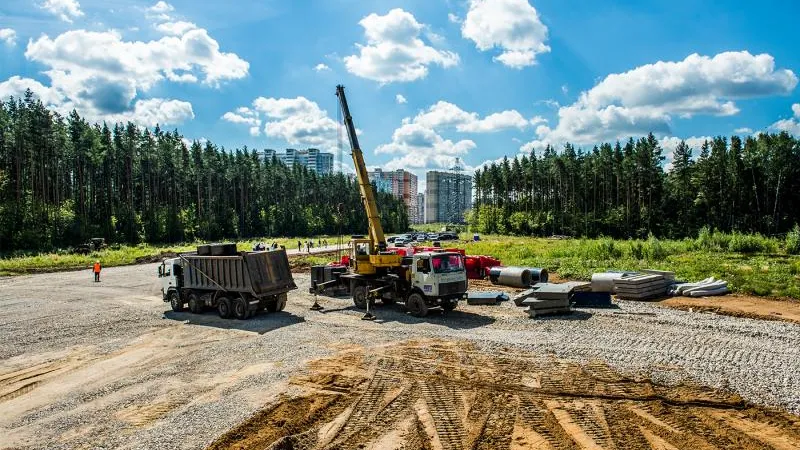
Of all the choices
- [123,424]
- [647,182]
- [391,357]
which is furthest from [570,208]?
[123,424]

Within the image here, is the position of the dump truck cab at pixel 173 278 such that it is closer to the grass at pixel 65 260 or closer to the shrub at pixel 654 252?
the grass at pixel 65 260

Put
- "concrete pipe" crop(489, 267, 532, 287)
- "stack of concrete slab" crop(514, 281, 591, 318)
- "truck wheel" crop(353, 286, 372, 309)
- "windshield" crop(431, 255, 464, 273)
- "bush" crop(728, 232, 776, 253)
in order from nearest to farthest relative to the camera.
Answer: "stack of concrete slab" crop(514, 281, 591, 318), "windshield" crop(431, 255, 464, 273), "truck wheel" crop(353, 286, 372, 309), "concrete pipe" crop(489, 267, 532, 287), "bush" crop(728, 232, 776, 253)

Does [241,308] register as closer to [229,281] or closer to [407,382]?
[229,281]

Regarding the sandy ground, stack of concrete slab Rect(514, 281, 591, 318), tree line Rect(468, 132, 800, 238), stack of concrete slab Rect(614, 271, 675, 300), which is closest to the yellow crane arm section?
stack of concrete slab Rect(514, 281, 591, 318)

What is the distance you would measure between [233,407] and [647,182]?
84021 millimetres

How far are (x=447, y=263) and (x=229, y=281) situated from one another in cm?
915

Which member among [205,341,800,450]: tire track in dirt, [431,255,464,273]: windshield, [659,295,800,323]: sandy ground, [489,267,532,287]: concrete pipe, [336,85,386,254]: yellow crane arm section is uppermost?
[336,85,386,254]: yellow crane arm section

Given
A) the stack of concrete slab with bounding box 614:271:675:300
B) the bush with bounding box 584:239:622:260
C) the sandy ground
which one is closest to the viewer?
the sandy ground

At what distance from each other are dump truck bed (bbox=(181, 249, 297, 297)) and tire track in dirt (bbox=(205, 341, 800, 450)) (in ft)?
27.9

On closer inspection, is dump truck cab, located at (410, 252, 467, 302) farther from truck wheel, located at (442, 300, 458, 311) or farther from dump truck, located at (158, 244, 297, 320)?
dump truck, located at (158, 244, 297, 320)

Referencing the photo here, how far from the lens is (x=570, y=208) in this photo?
322 feet

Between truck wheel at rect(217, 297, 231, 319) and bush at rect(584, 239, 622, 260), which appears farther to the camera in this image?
bush at rect(584, 239, 622, 260)

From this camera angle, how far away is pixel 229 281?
2223 centimetres

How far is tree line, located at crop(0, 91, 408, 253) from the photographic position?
62.3 metres
